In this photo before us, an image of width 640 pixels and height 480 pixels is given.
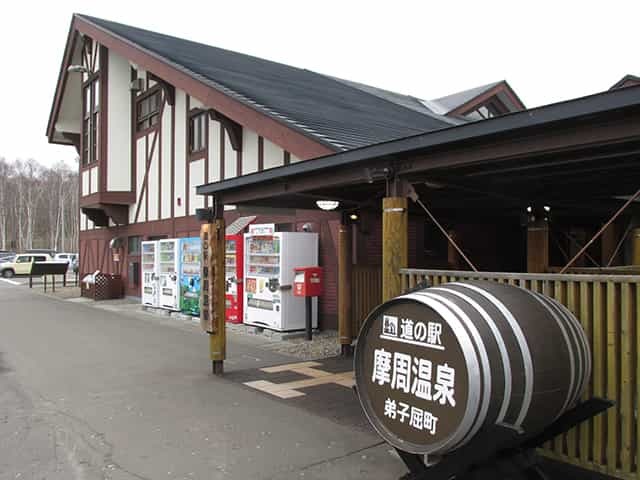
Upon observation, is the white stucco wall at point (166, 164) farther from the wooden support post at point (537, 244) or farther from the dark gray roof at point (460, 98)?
the dark gray roof at point (460, 98)

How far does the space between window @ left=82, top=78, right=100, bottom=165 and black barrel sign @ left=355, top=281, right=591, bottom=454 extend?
728 inches

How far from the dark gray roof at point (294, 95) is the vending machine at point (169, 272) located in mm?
4411

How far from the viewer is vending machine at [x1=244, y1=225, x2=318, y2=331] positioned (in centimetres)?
1096

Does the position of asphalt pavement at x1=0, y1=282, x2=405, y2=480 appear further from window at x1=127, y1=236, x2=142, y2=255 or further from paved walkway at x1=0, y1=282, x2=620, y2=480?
window at x1=127, y1=236, x2=142, y2=255

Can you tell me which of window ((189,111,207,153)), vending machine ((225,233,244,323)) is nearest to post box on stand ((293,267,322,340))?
vending machine ((225,233,244,323))

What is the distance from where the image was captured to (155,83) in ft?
58.9

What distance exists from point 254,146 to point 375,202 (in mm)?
5147

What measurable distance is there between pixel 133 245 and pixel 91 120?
511 centimetres

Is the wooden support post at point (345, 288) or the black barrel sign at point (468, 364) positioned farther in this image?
the wooden support post at point (345, 288)

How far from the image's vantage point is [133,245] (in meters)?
19.4

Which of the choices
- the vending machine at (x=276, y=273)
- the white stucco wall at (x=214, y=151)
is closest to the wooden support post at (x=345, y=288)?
the vending machine at (x=276, y=273)

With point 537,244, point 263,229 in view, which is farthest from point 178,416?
point 537,244

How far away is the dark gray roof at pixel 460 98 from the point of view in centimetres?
2284

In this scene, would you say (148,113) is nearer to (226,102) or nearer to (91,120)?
(91,120)
